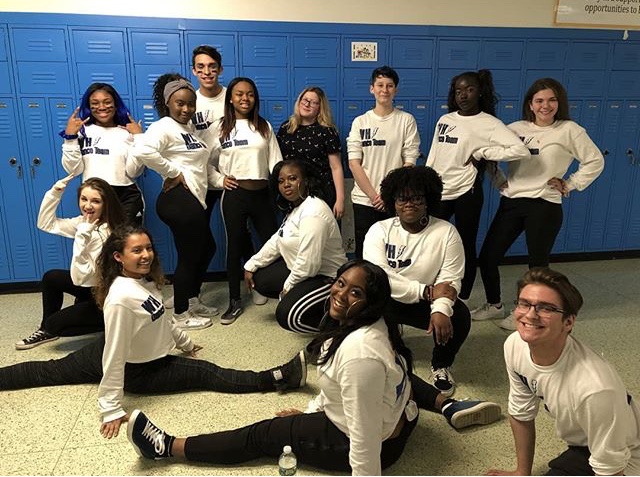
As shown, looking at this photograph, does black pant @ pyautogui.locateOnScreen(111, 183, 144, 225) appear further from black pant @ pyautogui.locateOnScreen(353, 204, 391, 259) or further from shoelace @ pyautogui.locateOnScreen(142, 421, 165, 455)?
shoelace @ pyautogui.locateOnScreen(142, 421, 165, 455)

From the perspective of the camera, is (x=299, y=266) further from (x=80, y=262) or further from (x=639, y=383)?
(x=639, y=383)

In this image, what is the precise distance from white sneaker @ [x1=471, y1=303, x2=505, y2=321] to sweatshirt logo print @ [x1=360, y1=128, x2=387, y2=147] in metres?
1.25

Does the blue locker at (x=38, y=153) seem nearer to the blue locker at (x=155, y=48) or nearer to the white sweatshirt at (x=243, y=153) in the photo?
the blue locker at (x=155, y=48)

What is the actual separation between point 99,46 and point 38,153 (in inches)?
34.4

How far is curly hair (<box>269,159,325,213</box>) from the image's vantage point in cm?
261

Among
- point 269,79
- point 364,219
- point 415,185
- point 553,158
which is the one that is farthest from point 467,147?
point 269,79

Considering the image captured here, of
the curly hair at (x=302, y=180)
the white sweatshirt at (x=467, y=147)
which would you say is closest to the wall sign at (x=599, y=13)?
the white sweatshirt at (x=467, y=147)

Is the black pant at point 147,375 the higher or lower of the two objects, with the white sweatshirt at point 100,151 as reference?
lower

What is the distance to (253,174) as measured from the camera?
3.06 metres

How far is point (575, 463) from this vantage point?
149 centimetres

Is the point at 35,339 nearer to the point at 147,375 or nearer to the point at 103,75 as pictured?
the point at 147,375

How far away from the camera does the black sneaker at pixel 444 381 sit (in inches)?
90.2

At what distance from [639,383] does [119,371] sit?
2411mm

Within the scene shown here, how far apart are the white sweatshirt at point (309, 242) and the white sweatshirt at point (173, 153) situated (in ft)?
2.21
